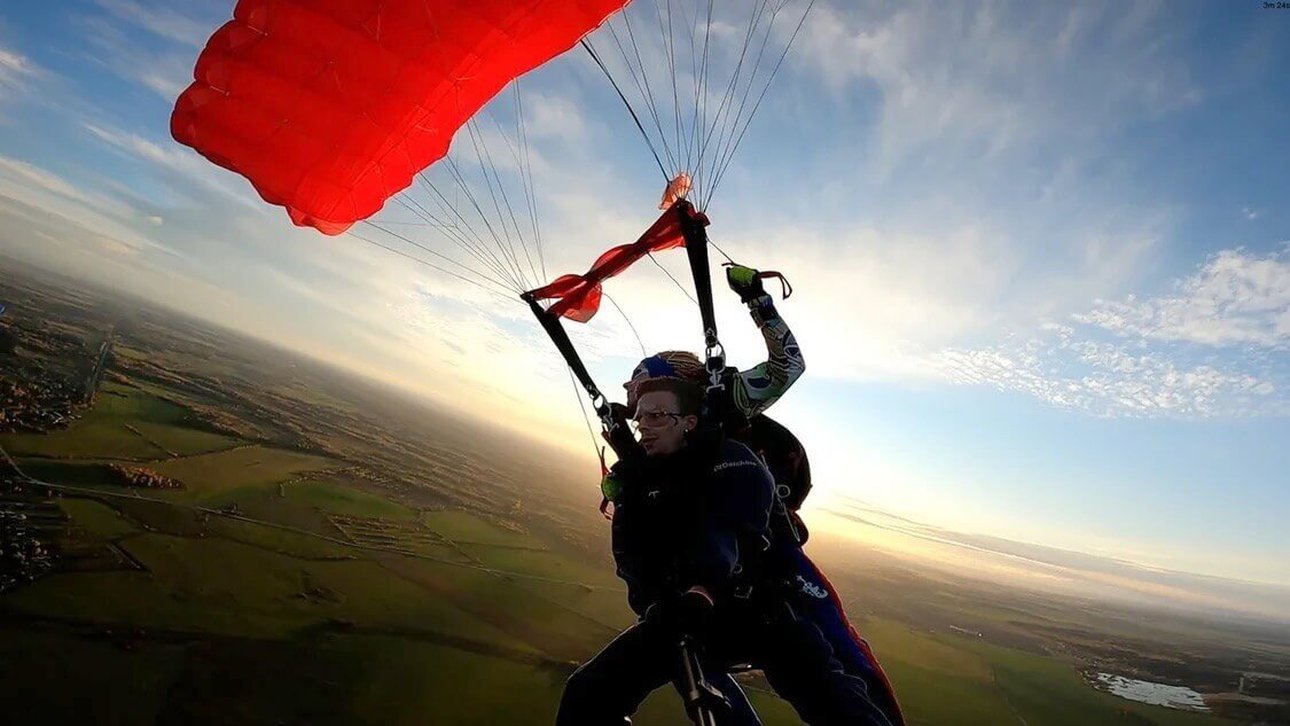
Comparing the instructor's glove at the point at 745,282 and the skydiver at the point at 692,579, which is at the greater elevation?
the instructor's glove at the point at 745,282

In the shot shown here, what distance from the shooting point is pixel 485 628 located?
90.8ft

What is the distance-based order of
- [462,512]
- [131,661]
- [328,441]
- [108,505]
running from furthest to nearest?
[328,441], [462,512], [108,505], [131,661]

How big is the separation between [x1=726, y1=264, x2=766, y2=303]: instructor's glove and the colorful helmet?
46cm

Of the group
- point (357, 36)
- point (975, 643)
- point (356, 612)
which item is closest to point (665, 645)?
point (357, 36)

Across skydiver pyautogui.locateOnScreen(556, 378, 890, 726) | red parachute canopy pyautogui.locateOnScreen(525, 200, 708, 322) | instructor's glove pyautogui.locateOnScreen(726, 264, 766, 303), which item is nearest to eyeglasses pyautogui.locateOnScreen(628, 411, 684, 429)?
skydiver pyautogui.locateOnScreen(556, 378, 890, 726)

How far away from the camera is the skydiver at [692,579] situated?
2336mm

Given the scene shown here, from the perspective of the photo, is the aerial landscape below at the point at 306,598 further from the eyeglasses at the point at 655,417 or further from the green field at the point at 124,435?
the eyeglasses at the point at 655,417

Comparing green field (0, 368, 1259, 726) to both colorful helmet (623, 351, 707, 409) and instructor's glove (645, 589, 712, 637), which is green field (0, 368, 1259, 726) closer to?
colorful helmet (623, 351, 707, 409)

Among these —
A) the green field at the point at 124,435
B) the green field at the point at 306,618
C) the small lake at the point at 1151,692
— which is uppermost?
the small lake at the point at 1151,692

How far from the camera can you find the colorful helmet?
9.40 ft

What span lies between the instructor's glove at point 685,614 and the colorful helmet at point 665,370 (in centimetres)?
108

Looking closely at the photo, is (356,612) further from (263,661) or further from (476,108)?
(476,108)

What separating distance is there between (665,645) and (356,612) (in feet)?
95.0

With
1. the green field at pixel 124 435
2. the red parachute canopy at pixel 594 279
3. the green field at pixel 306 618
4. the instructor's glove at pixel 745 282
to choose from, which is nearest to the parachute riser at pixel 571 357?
the red parachute canopy at pixel 594 279
